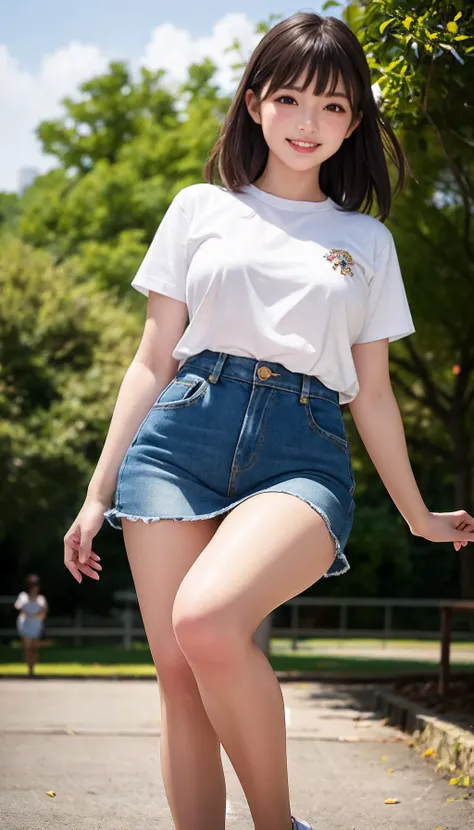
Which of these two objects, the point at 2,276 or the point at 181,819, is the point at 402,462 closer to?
the point at 181,819

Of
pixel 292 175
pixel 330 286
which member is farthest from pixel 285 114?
pixel 330 286

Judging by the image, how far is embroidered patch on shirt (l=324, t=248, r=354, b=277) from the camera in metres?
3.52

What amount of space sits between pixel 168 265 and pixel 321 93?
640 mm

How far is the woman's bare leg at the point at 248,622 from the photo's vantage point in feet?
9.76

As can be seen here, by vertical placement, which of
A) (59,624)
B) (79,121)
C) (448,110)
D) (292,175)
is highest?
(79,121)

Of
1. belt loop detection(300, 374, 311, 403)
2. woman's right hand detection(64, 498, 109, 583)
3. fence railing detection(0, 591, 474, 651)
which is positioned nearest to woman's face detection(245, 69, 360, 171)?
belt loop detection(300, 374, 311, 403)

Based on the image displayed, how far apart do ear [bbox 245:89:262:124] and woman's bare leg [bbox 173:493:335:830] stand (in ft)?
4.02

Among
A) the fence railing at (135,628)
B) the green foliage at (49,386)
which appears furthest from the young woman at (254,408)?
the fence railing at (135,628)

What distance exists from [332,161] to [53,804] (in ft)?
11.1

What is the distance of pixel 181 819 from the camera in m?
3.34

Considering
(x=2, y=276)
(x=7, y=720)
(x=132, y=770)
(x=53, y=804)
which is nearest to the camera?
(x=53, y=804)

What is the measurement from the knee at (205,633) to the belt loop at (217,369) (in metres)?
0.67

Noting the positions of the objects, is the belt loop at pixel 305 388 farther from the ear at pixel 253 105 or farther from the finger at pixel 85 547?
the ear at pixel 253 105

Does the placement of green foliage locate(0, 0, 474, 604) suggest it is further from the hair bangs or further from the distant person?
the distant person
